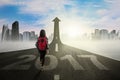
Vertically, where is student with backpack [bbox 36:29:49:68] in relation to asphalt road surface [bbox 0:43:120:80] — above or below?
above

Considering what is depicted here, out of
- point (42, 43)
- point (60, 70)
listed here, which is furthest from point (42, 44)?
point (60, 70)

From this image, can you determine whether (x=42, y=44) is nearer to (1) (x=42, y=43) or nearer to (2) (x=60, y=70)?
(1) (x=42, y=43)

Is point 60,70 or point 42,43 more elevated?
point 42,43

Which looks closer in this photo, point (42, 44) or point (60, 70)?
point (60, 70)

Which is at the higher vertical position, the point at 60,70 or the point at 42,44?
the point at 42,44

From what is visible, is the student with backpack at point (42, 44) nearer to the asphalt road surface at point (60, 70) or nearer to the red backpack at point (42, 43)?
the red backpack at point (42, 43)

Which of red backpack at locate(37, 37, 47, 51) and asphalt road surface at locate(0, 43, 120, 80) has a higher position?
red backpack at locate(37, 37, 47, 51)

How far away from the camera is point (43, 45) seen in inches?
579

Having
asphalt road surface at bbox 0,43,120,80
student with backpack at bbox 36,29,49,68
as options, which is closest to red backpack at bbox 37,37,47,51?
student with backpack at bbox 36,29,49,68

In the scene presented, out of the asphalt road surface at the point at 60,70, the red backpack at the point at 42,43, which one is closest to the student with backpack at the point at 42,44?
the red backpack at the point at 42,43

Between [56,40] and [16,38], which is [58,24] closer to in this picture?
[56,40]

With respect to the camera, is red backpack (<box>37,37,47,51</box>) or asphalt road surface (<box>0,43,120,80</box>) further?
red backpack (<box>37,37,47,51</box>)

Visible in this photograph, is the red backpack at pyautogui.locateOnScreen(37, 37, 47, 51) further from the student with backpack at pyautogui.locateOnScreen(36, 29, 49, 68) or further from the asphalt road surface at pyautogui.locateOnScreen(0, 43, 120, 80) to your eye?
the asphalt road surface at pyautogui.locateOnScreen(0, 43, 120, 80)

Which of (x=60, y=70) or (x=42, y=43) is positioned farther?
(x=42, y=43)
